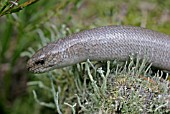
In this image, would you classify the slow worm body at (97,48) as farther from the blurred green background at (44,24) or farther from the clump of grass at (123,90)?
the blurred green background at (44,24)

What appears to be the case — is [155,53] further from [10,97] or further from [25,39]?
[10,97]

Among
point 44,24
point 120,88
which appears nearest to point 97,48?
point 120,88

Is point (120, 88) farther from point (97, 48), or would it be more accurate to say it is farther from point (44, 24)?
point (44, 24)

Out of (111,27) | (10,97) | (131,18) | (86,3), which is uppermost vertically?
(86,3)

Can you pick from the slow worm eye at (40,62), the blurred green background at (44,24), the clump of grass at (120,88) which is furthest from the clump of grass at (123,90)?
the blurred green background at (44,24)

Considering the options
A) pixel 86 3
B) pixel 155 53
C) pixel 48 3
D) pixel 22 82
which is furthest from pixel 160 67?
pixel 86 3

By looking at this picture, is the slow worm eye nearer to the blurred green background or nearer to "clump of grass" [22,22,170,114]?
"clump of grass" [22,22,170,114]

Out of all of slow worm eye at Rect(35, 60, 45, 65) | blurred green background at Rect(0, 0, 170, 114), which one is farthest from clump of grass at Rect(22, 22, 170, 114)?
blurred green background at Rect(0, 0, 170, 114)
